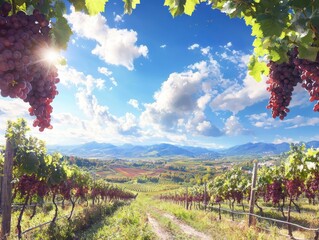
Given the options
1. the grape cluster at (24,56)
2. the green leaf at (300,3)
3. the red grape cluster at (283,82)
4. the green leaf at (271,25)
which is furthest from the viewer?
the red grape cluster at (283,82)

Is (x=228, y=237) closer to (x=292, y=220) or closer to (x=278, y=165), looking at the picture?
(x=278, y=165)

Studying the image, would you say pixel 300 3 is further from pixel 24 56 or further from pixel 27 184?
pixel 27 184

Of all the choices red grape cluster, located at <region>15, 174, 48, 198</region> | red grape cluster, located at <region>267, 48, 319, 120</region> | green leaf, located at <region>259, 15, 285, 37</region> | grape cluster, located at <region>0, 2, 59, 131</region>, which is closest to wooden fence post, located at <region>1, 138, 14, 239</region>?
red grape cluster, located at <region>15, 174, 48, 198</region>

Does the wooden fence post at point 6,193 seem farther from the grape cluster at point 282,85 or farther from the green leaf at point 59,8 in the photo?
the grape cluster at point 282,85

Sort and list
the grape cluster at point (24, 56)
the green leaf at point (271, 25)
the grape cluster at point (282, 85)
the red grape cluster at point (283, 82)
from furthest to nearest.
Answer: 1. the grape cluster at point (282, 85)
2. the red grape cluster at point (283, 82)
3. the green leaf at point (271, 25)
4. the grape cluster at point (24, 56)

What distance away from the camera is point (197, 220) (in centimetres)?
2120

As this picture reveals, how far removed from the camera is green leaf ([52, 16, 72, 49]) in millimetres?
1785

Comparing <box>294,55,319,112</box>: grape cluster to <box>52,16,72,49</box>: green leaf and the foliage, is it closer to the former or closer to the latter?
the foliage

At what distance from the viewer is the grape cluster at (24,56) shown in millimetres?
1297

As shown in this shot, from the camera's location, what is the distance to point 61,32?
1.80 m

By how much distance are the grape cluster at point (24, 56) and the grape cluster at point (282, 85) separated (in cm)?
176

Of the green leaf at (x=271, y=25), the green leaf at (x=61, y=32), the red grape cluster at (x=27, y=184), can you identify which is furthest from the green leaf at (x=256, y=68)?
the red grape cluster at (x=27, y=184)

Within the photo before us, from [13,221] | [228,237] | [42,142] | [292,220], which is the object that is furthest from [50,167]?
[292,220]

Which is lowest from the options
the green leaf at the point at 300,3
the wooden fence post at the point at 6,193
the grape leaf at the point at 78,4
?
the wooden fence post at the point at 6,193
